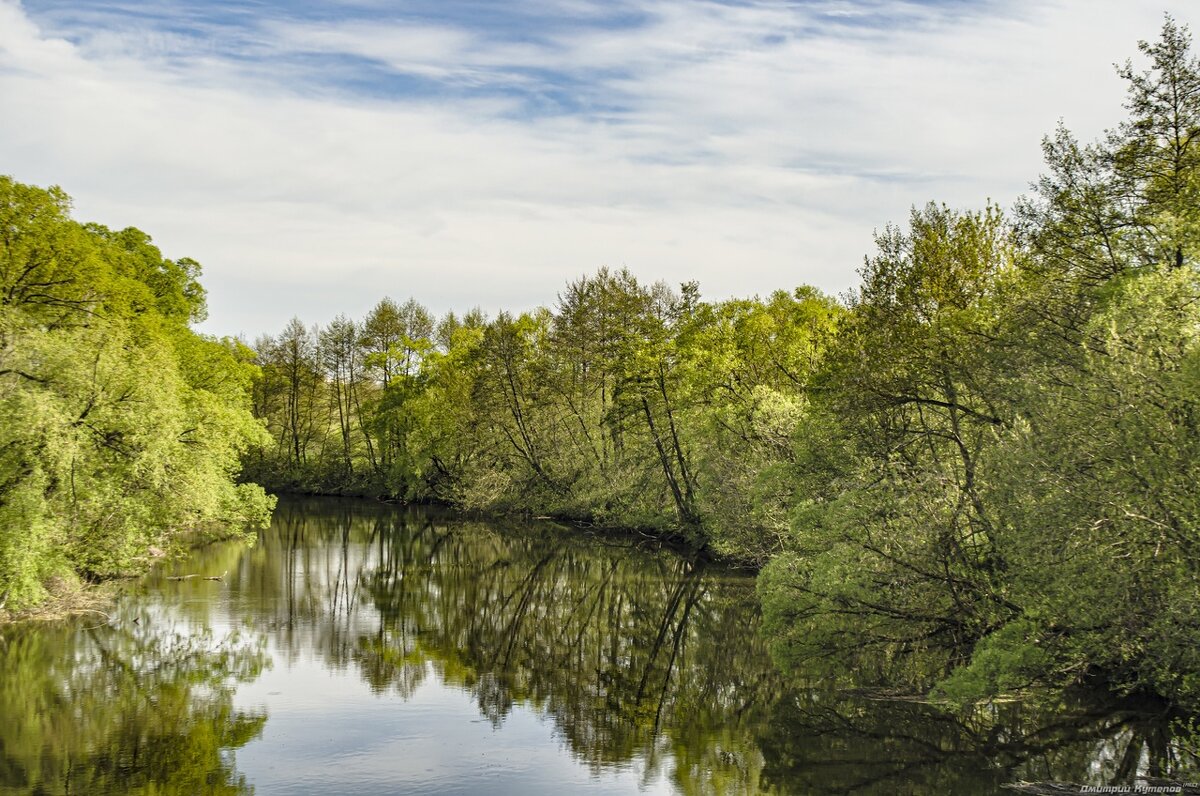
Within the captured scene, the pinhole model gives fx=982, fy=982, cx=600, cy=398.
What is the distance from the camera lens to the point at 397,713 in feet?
77.5

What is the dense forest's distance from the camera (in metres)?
17.7

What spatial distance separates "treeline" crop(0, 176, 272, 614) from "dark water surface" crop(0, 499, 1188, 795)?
105 inches

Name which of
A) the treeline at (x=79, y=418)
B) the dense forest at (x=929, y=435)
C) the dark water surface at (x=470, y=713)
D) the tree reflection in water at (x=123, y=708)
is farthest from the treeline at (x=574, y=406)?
the treeline at (x=79, y=418)

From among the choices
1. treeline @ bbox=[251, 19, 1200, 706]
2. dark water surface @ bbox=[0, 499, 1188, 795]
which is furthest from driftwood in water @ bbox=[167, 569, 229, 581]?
treeline @ bbox=[251, 19, 1200, 706]

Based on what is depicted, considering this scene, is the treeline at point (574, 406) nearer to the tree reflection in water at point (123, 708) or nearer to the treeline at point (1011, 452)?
the treeline at point (1011, 452)

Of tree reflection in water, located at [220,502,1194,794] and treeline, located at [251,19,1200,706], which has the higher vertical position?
treeline, located at [251,19,1200,706]

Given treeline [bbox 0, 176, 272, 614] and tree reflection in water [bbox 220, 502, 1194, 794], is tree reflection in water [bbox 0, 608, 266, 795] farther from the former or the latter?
tree reflection in water [bbox 220, 502, 1194, 794]

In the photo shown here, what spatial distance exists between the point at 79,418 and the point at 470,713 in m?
16.0

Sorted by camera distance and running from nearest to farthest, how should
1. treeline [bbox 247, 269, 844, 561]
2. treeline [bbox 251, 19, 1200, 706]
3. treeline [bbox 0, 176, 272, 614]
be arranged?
treeline [bbox 251, 19, 1200, 706]
treeline [bbox 0, 176, 272, 614]
treeline [bbox 247, 269, 844, 561]

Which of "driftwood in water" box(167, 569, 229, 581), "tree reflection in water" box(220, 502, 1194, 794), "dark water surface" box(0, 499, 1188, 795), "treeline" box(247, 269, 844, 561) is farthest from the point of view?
"treeline" box(247, 269, 844, 561)

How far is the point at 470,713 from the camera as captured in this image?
23984 millimetres

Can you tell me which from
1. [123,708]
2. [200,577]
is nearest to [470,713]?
[123,708]

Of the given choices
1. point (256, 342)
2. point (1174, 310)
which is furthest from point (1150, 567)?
point (256, 342)

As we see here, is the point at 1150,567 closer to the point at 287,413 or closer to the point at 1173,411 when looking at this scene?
the point at 1173,411
